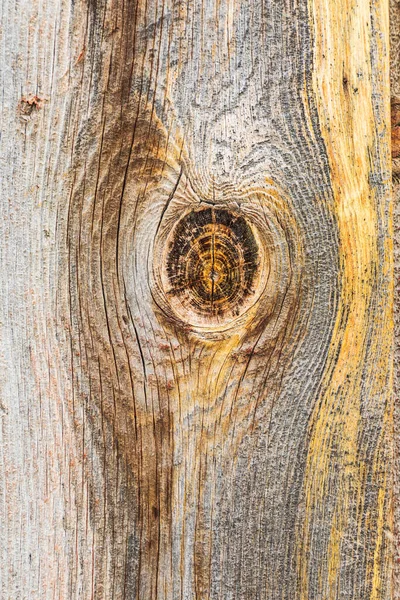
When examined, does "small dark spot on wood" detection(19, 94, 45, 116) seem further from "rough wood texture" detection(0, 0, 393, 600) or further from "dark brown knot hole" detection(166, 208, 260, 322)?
"dark brown knot hole" detection(166, 208, 260, 322)

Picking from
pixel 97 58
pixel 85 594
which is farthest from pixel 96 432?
pixel 97 58

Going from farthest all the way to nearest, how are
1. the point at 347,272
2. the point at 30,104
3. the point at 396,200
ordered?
the point at 396,200
the point at 347,272
the point at 30,104

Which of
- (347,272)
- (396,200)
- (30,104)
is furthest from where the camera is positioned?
(396,200)

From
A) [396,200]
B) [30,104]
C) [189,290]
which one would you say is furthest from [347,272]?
[30,104]

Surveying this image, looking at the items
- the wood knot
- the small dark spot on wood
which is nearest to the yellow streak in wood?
the wood knot

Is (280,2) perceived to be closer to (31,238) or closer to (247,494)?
(31,238)

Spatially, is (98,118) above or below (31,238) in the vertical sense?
above

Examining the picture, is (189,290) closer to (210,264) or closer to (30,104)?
(210,264)
